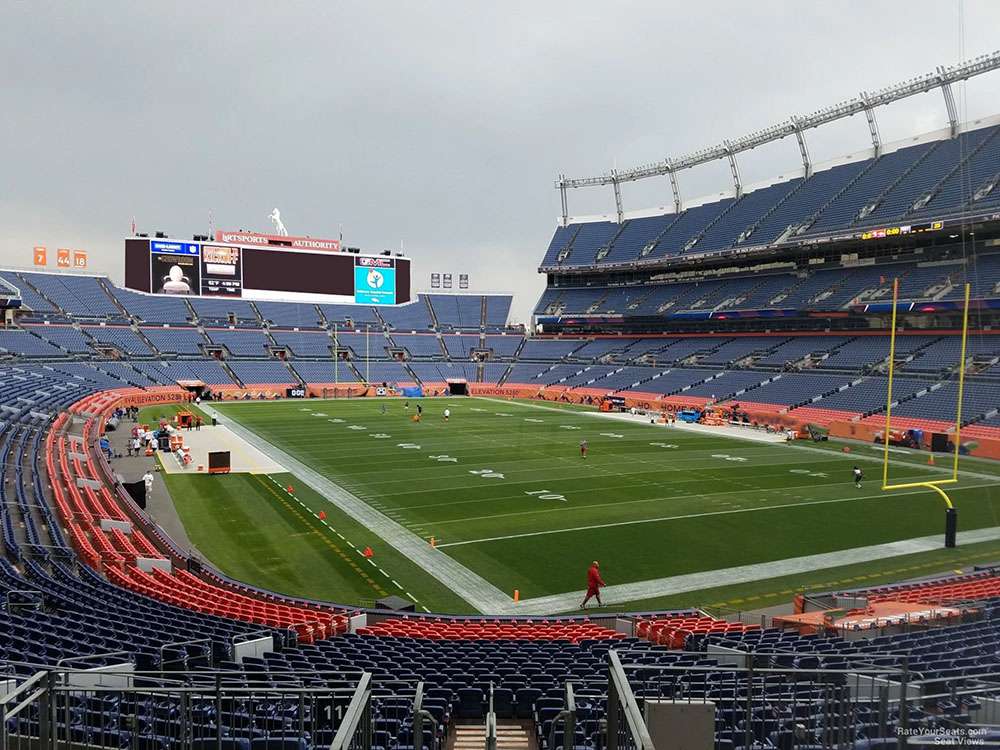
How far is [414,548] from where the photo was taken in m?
19.8

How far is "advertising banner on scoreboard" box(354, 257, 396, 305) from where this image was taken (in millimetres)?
74312

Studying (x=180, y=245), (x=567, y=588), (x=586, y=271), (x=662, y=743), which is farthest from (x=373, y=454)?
(x=586, y=271)

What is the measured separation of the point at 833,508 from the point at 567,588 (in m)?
12.5

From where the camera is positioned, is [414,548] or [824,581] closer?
A: [824,581]

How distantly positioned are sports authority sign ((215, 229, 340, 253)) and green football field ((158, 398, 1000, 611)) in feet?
116

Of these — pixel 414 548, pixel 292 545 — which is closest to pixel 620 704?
pixel 414 548

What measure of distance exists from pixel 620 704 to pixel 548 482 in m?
25.0

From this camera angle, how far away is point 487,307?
9119 centimetres

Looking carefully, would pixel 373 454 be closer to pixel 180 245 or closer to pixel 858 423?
pixel 858 423

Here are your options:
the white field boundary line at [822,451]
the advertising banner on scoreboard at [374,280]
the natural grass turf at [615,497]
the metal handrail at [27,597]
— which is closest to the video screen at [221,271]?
the advertising banner on scoreboard at [374,280]

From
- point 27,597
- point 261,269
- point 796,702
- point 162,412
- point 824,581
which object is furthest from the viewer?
point 261,269

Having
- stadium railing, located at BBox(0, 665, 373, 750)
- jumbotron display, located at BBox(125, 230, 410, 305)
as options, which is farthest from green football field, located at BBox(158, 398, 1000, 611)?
jumbotron display, located at BBox(125, 230, 410, 305)

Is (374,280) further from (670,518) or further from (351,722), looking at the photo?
(351,722)

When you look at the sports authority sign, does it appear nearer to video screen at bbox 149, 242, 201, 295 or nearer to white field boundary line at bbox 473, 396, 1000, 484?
video screen at bbox 149, 242, 201, 295
